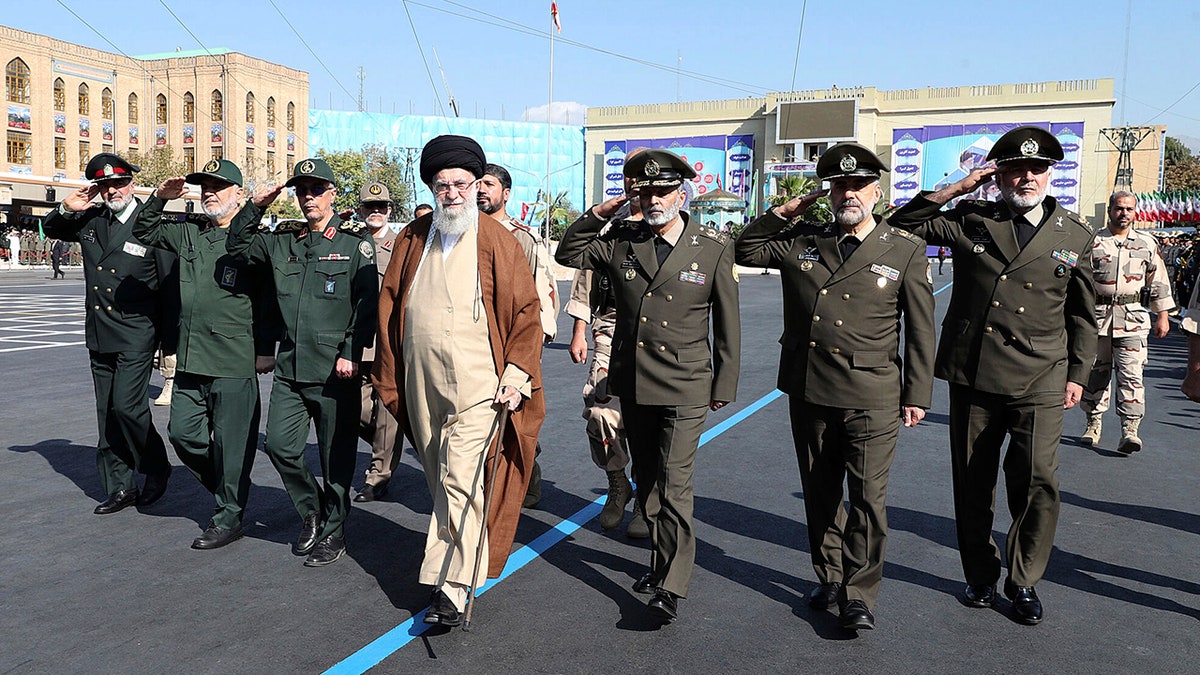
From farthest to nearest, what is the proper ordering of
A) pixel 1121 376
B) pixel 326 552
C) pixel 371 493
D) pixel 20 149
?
pixel 20 149, pixel 1121 376, pixel 371 493, pixel 326 552

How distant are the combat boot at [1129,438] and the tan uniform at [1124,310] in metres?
0.05

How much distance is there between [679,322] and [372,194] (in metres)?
4.31

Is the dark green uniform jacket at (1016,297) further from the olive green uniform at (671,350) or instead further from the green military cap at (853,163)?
the olive green uniform at (671,350)

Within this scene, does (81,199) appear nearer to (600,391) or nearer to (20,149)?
(600,391)

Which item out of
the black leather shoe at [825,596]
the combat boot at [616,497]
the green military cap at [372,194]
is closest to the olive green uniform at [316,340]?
the combat boot at [616,497]

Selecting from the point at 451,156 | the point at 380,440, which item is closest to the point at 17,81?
the point at 380,440

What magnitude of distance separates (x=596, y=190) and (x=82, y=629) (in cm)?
9835

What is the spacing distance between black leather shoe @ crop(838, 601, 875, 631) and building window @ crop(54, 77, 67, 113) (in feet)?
223

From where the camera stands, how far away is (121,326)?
20.1 feet

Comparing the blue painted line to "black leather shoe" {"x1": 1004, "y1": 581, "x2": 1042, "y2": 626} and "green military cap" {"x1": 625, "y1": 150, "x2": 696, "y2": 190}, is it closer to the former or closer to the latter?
"green military cap" {"x1": 625, "y1": 150, "x2": 696, "y2": 190}

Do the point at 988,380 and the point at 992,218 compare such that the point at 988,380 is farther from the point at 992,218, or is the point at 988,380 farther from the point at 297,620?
the point at 297,620

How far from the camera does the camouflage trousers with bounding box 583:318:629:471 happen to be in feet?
19.9

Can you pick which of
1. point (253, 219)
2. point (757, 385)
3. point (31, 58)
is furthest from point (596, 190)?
point (253, 219)

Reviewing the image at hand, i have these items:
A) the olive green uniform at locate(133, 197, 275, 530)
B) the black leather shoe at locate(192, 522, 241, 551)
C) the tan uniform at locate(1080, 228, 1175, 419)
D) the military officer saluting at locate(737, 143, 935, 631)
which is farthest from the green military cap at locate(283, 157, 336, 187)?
the tan uniform at locate(1080, 228, 1175, 419)
